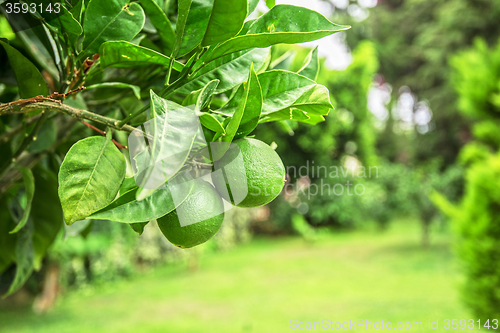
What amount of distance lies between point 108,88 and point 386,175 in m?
6.44

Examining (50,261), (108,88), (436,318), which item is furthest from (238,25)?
(50,261)

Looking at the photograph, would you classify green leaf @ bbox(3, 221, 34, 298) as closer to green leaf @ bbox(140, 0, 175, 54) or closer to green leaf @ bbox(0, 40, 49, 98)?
green leaf @ bbox(0, 40, 49, 98)

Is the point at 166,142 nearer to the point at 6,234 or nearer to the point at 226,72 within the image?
the point at 226,72

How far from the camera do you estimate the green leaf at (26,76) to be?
16.3 inches

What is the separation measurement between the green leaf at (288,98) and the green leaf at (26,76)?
0.75 feet

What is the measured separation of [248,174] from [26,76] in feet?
0.94

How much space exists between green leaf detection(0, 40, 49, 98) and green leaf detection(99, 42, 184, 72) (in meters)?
0.10

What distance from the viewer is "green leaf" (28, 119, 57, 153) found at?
53 centimetres

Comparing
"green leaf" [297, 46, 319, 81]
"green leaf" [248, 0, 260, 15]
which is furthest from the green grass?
"green leaf" [248, 0, 260, 15]

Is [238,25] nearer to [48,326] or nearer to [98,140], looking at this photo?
[98,140]

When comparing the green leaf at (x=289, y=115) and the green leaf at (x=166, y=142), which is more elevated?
the green leaf at (x=289, y=115)

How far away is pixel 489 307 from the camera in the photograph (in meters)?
2.25

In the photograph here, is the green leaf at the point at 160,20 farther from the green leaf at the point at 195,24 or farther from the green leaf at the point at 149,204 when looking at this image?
the green leaf at the point at 149,204

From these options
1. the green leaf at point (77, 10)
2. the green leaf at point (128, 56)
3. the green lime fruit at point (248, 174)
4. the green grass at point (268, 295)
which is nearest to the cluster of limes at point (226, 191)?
the green lime fruit at point (248, 174)
